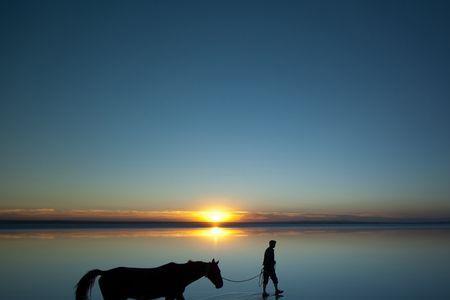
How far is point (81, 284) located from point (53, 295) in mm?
5694

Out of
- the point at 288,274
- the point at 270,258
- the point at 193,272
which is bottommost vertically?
the point at 288,274

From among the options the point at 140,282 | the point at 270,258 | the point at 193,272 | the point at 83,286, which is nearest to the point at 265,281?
the point at 270,258

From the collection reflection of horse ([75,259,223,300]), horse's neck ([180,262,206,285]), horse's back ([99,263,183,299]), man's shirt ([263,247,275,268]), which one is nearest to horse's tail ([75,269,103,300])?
reflection of horse ([75,259,223,300])

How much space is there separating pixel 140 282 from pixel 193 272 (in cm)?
127

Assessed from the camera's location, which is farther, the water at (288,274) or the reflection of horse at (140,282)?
the water at (288,274)

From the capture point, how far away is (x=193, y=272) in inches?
369

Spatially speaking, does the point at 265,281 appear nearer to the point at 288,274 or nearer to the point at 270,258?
the point at 270,258

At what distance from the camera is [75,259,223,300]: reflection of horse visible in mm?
8508

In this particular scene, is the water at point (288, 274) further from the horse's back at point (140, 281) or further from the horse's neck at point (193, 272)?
the horse's back at point (140, 281)

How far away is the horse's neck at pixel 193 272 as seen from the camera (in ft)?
30.5

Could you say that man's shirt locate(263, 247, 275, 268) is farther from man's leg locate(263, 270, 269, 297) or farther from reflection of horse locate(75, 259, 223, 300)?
reflection of horse locate(75, 259, 223, 300)

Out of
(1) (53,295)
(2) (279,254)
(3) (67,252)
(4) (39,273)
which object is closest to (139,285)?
(1) (53,295)

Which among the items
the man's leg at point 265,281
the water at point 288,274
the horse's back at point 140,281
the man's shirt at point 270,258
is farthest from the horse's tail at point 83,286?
the man's shirt at point 270,258

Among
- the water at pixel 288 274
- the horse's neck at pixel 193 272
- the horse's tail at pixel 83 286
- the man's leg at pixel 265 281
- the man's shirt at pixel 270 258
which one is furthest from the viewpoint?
the man's shirt at pixel 270 258
